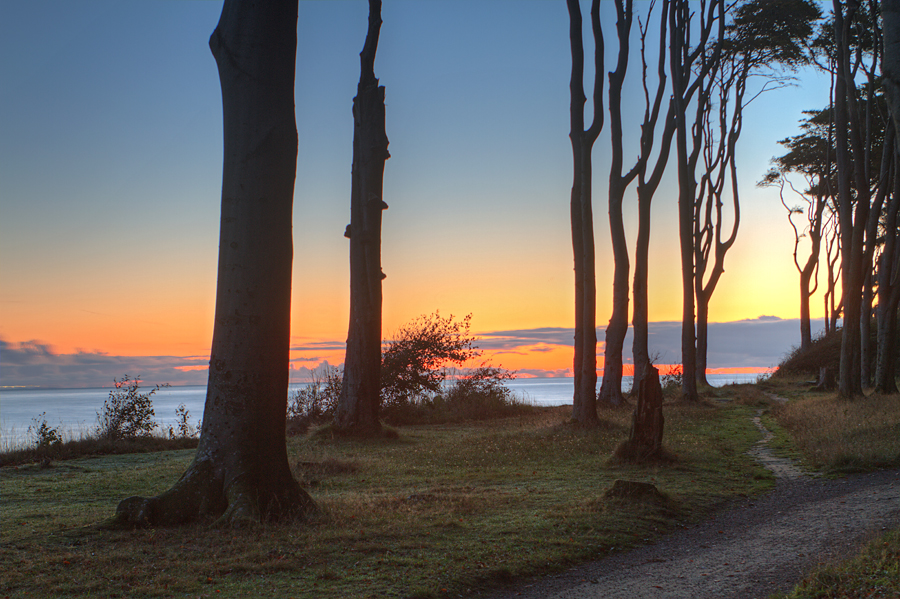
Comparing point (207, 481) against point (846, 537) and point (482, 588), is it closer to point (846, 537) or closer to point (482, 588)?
point (482, 588)

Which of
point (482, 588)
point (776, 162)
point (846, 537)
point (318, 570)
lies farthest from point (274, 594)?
point (776, 162)

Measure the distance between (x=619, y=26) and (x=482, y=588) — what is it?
17883 millimetres

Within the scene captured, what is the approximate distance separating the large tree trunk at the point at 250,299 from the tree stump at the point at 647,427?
18.6 feet

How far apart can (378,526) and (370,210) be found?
409 inches

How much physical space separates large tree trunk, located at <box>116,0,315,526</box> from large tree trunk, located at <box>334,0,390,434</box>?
327 inches

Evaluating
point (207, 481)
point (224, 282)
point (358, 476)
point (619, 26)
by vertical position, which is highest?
point (619, 26)

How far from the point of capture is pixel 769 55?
2688cm

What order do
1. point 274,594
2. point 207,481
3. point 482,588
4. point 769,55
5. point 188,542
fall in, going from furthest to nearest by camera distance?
point 769,55, point 207,481, point 188,542, point 482,588, point 274,594

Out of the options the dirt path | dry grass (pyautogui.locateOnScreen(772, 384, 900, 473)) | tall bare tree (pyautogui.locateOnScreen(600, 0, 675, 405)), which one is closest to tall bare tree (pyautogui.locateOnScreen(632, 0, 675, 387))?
tall bare tree (pyautogui.locateOnScreen(600, 0, 675, 405))

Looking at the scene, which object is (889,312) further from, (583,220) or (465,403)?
(465,403)

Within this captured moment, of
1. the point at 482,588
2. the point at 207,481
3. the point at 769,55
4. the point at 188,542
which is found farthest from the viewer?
the point at 769,55

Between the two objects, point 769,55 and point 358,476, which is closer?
point 358,476

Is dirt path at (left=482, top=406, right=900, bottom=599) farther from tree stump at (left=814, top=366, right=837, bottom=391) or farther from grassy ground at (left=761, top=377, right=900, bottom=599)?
tree stump at (left=814, top=366, right=837, bottom=391)

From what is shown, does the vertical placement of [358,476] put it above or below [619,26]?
below
